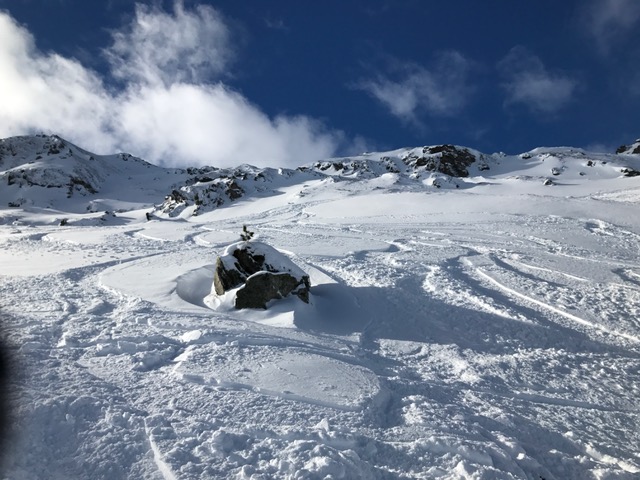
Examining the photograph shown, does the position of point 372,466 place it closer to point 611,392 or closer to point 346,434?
point 346,434

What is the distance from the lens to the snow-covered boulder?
826cm

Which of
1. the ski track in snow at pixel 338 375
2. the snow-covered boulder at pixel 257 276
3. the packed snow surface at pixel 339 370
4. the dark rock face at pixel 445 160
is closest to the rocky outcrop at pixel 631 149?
the dark rock face at pixel 445 160

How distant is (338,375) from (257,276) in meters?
3.65

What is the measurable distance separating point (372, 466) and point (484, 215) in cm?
2118

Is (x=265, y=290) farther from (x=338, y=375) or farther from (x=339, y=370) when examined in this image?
(x=338, y=375)

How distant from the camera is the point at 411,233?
18.3 m

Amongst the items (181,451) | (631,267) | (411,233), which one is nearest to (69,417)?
(181,451)

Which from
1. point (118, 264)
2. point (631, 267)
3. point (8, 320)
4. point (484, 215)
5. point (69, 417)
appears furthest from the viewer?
point (484, 215)

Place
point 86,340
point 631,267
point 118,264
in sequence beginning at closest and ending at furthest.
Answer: point 86,340, point 631,267, point 118,264

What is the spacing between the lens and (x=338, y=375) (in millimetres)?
5328

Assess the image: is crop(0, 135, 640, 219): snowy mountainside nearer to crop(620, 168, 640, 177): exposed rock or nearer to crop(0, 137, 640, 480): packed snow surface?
crop(620, 168, 640, 177): exposed rock

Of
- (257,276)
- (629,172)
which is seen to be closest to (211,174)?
(257,276)

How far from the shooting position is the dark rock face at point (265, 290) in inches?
323

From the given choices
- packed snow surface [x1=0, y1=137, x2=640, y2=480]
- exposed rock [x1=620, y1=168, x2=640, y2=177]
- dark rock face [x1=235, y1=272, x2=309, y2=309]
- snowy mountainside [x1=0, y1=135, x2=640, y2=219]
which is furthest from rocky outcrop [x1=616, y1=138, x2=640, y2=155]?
dark rock face [x1=235, y1=272, x2=309, y2=309]
